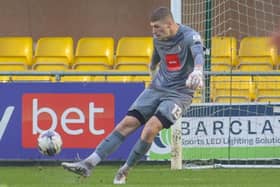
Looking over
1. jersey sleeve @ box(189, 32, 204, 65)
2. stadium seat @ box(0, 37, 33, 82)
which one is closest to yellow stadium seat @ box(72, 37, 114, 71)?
stadium seat @ box(0, 37, 33, 82)

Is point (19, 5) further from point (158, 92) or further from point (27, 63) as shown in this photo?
point (158, 92)

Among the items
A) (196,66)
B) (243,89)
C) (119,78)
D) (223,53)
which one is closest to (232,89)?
(243,89)

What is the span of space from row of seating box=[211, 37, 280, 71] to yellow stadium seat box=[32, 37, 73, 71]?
288cm

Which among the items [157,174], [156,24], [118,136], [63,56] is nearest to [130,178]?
[157,174]

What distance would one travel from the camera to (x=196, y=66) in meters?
9.45

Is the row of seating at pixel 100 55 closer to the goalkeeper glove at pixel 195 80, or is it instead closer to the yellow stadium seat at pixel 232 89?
the yellow stadium seat at pixel 232 89

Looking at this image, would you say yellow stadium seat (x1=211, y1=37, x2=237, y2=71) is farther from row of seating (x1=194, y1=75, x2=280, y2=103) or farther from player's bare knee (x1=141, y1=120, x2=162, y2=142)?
player's bare knee (x1=141, y1=120, x2=162, y2=142)

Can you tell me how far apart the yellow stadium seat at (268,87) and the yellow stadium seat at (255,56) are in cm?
147

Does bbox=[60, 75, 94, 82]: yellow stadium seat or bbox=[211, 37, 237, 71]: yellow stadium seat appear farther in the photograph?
bbox=[211, 37, 237, 71]: yellow stadium seat

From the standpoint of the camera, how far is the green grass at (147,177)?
10.4m

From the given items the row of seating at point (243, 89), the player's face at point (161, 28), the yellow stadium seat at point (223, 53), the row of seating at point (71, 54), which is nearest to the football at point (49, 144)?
the player's face at point (161, 28)

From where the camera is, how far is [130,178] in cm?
1141

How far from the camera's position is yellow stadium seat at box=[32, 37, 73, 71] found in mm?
16266

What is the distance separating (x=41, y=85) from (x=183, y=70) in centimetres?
421
